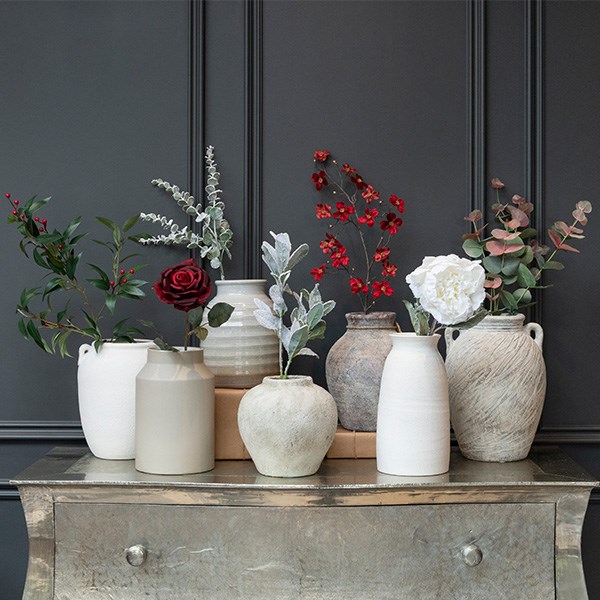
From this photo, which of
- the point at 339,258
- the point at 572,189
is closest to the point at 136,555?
the point at 339,258

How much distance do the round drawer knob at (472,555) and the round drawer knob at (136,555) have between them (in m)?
0.64

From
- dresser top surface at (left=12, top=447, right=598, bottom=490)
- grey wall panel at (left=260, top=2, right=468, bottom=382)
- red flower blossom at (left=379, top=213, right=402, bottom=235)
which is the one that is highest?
grey wall panel at (left=260, top=2, right=468, bottom=382)

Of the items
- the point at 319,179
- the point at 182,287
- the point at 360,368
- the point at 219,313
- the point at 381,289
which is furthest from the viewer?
the point at 319,179

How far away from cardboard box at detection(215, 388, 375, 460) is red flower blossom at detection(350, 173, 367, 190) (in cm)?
62

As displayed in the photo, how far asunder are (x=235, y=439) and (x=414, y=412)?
420mm

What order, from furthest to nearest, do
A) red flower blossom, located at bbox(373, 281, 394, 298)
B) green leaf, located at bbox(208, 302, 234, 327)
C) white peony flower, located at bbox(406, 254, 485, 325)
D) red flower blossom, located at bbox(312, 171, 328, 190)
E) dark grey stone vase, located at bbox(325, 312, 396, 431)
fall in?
red flower blossom, located at bbox(312, 171, 328, 190)
red flower blossom, located at bbox(373, 281, 394, 298)
dark grey stone vase, located at bbox(325, 312, 396, 431)
green leaf, located at bbox(208, 302, 234, 327)
white peony flower, located at bbox(406, 254, 485, 325)

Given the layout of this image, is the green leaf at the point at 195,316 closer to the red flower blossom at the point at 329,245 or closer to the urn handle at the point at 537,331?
the red flower blossom at the point at 329,245

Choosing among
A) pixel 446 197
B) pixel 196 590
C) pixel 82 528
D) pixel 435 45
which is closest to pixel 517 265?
pixel 446 197

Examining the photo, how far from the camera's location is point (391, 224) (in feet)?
6.40

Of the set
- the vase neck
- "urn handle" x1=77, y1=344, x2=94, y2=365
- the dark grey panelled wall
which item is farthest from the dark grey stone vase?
"urn handle" x1=77, y1=344, x2=94, y2=365

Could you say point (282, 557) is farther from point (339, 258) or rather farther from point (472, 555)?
point (339, 258)

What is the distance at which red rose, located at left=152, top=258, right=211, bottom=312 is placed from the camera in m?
1.53

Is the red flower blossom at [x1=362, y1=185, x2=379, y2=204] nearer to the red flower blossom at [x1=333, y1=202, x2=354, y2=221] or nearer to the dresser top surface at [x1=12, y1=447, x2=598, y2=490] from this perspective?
the red flower blossom at [x1=333, y1=202, x2=354, y2=221]

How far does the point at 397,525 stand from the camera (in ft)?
5.09
